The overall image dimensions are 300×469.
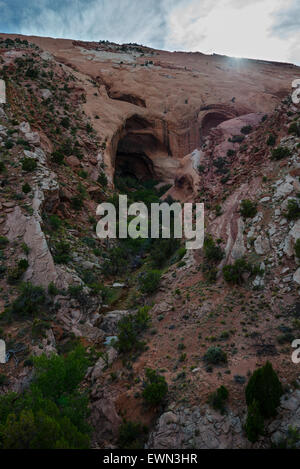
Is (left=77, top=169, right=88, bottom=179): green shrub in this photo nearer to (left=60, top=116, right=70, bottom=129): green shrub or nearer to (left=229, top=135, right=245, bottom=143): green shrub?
(left=60, top=116, right=70, bottom=129): green shrub

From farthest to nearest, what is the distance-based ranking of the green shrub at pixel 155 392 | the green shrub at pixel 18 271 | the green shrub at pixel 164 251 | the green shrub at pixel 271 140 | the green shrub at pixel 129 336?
the green shrub at pixel 164 251
the green shrub at pixel 271 140
the green shrub at pixel 18 271
the green shrub at pixel 129 336
the green shrub at pixel 155 392

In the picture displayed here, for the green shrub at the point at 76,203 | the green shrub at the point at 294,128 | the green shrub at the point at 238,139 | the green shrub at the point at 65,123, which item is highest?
the green shrub at the point at 65,123

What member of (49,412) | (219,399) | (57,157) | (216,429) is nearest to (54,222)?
(57,157)

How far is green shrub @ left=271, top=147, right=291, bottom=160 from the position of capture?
17328mm

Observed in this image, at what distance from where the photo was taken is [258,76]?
165 feet

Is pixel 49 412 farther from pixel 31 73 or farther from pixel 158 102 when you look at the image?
pixel 158 102

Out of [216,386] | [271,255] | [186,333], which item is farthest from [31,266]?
[271,255]

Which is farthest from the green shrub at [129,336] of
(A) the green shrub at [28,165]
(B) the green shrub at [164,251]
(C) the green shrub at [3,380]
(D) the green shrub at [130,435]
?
(A) the green shrub at [28,165]

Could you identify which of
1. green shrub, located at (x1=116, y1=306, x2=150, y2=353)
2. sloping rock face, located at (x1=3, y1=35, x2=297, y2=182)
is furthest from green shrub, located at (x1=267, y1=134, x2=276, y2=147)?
sloping rock face, located at (x1=3, y1=35, x2=297, y2=182)

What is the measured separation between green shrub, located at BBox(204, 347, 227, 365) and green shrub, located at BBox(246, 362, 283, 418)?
1.73m

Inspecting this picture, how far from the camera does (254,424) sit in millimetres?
6797

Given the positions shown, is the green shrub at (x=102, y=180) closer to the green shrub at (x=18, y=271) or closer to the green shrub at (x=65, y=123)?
the green shrub at (x=65, y=123)

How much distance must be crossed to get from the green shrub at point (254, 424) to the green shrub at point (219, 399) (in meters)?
0.92

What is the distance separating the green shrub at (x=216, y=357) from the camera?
9422mm
